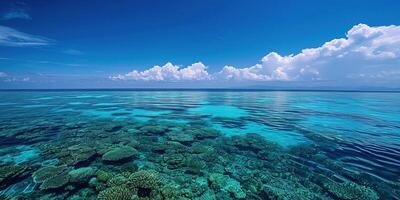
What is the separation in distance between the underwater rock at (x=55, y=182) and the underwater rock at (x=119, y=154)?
2404 millimetres

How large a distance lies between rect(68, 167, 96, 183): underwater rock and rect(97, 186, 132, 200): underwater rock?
1945mm

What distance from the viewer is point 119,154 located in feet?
40.0

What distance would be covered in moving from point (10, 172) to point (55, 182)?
2.93 m

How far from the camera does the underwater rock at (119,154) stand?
11633mm

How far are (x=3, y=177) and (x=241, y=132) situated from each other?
1663 centimetres

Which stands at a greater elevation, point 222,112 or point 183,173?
point 183,173

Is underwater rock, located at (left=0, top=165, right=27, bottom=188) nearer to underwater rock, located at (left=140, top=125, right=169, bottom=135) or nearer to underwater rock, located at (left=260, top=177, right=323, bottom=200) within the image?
underwater rock, located at (left=140, top=125, right=169, bottom=135)

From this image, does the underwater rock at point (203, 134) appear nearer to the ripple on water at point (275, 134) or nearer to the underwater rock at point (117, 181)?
the ripple on water at point (275, 134)

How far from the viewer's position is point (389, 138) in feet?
55.1

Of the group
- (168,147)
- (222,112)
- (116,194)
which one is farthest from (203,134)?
(222,112)

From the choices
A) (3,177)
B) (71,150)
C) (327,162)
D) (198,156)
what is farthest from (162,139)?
(327,162)

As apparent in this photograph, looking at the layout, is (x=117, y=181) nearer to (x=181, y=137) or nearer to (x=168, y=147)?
(x=168, y=147)

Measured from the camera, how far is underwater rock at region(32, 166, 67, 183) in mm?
9269

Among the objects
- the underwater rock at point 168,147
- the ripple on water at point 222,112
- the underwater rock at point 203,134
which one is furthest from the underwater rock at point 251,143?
the ripple on water at point 222,112
